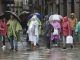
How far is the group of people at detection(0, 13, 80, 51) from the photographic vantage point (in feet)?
81.8

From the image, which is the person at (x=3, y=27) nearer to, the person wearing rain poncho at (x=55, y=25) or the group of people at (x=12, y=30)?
the group of people at (x=12, y=30)

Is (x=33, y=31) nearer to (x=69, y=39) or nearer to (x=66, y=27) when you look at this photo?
(x=66, y=27)

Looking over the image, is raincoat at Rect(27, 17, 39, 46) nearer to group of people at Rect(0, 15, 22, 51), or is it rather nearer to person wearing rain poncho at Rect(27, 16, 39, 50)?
person wearing rain poncho at Rect(27, 16, 39, 50)

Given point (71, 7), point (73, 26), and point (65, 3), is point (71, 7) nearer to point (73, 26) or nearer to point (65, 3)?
point (65, 3)

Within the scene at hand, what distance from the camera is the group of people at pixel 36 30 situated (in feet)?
81.8

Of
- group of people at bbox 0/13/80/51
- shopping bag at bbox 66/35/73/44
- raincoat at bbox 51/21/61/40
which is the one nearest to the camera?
group of people at bbox 0/13/80/51

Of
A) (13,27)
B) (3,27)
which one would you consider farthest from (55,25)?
(3,27)

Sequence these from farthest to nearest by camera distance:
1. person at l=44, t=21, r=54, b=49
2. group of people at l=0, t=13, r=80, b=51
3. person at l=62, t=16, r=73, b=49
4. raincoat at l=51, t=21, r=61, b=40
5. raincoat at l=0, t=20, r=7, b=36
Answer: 1. person at l=62, t=16, r=73, b=49
2. raincoat at l=51, t=21, r=61, b=40
3. raincoat at l=0, t=20, r=7, b=36
4. person at l=44, t=21, r=54, b=49
5. group of people at l=0, t=13, r=80, b=51

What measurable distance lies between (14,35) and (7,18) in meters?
1.95

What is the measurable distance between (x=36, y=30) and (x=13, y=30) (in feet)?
4.27

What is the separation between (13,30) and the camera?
24.9m

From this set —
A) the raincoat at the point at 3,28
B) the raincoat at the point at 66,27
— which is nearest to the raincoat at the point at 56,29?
the raincoat at the point at 66,27

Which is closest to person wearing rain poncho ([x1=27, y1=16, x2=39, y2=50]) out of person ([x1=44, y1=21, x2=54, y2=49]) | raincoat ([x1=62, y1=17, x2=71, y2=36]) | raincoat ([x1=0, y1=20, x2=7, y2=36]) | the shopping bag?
person ([x1=44, y1=21, x2=54, y2=49])

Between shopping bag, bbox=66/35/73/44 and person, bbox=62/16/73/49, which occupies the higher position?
person, bbox=62/16/73/49
